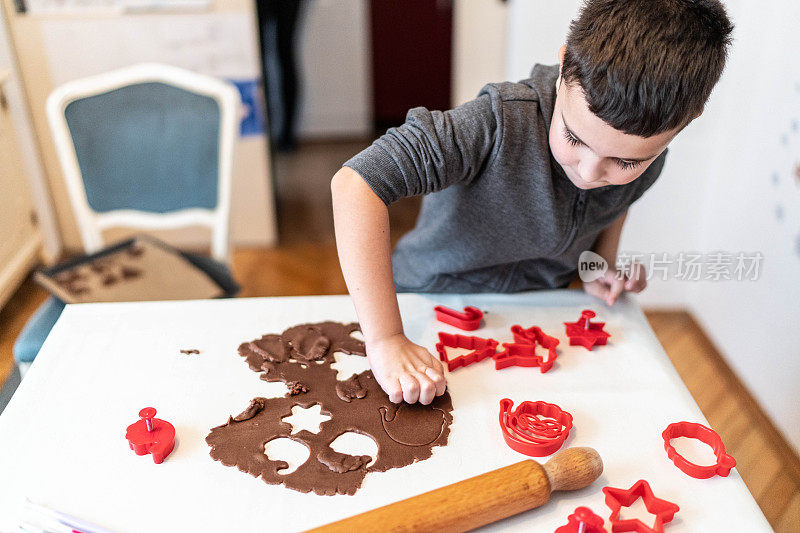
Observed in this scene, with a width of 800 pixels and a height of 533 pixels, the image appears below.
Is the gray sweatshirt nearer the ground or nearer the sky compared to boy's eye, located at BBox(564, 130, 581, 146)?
nearer the ground

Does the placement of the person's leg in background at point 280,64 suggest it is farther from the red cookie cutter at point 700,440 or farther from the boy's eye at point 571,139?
the red cookie cutter at point 700,440

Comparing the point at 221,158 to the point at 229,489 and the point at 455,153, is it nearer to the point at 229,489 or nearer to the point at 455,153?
the point at 455,153

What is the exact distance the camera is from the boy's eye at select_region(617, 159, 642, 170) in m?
0.75

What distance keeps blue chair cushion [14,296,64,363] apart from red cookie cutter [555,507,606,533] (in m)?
0.87

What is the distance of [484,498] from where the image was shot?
596mm

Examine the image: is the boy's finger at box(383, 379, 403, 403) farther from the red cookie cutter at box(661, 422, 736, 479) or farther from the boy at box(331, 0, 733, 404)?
the red cookie cutter at box(661, 422, 736, 479)

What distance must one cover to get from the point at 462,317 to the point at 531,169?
0.23 m

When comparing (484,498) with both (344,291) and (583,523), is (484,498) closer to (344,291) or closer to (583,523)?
(583,523)

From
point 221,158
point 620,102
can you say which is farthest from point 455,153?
point 221,158

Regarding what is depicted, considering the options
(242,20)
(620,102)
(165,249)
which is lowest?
(165,249)

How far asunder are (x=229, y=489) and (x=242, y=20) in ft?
6.16

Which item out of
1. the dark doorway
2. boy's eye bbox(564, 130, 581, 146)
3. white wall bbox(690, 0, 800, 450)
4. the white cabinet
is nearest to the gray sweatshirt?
boy's eye bbox(564, 130, 581, 146)

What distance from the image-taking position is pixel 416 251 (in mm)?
1106

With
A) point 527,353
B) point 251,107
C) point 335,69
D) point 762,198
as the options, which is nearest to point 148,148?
point 251,107
